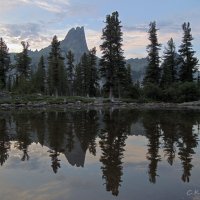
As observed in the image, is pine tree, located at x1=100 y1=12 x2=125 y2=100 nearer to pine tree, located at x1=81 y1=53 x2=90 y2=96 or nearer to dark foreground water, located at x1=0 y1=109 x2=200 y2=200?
pine tree, located at x1=81 y1=53 x2=90 y2=96

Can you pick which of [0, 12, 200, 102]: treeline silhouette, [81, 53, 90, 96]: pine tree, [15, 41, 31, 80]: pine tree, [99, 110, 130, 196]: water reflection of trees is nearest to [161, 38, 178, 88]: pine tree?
[0, 12, 200, 102]: treeline silhouette

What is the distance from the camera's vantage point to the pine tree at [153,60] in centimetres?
7362

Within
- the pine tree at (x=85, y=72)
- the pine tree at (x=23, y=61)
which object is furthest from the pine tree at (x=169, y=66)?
the pine tree at (x=23, y=61)

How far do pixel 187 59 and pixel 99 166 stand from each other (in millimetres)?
64982

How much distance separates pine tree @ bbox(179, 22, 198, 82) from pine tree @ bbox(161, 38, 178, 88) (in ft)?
7.12

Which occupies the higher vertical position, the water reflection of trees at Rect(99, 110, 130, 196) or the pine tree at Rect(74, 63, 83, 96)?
the pine tree at Rect(74, 63, 83, 96)

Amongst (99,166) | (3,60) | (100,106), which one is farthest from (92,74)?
(99,166)

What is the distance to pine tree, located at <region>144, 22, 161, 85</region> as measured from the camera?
73625mm

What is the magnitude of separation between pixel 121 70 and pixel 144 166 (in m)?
58.1

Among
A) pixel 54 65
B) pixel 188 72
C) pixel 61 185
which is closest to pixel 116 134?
pixel 61 185

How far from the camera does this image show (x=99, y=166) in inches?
452

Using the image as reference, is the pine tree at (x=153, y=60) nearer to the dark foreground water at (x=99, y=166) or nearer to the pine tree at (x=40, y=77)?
the pine tree at (x=40, y=77)

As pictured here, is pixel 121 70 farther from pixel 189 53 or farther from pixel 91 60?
pixel 91 60

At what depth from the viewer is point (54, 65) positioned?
7888cm
